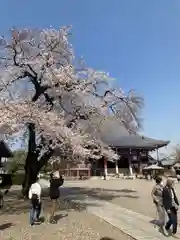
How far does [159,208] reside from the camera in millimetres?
12367

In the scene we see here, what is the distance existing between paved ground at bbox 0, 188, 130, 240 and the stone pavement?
1.16 feet

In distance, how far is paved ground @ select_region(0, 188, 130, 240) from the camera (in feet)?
38.0

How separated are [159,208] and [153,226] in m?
1.11

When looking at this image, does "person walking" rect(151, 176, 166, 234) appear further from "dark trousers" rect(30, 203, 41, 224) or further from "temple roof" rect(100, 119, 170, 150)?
"temple roof" rect(100, 119, 170, 150)

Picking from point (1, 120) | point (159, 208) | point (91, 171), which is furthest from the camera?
point (91, 171)

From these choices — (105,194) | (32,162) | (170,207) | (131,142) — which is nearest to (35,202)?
(170,207)

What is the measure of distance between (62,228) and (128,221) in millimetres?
2971

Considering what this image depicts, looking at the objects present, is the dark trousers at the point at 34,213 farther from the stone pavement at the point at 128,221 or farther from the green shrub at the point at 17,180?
the green shrub at the point at 17,180

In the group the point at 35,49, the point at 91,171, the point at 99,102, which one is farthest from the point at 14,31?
the point at 91,171

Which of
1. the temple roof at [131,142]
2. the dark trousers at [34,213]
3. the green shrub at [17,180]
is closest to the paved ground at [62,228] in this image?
the dark trousers at [34,213]

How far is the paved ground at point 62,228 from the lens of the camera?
11.6 metres

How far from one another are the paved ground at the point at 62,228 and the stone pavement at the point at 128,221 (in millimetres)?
353

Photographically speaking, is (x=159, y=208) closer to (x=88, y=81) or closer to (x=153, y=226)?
(x=153, y=226)

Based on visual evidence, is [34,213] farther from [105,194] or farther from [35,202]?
[105,194]
